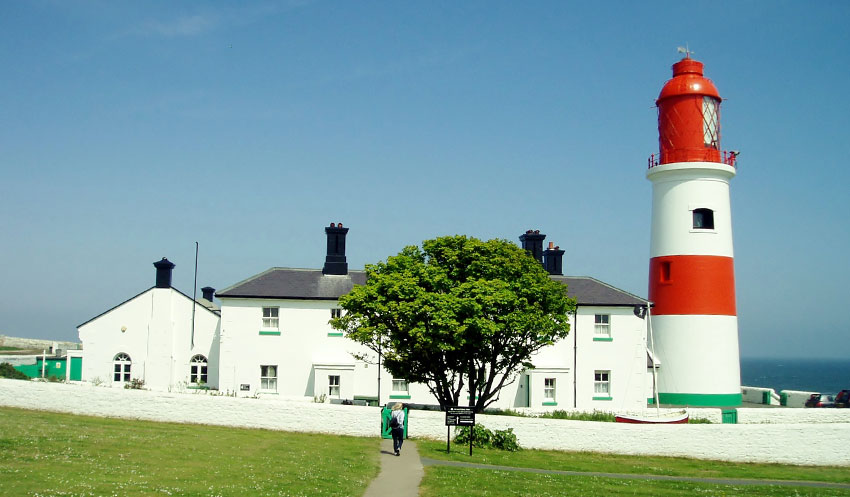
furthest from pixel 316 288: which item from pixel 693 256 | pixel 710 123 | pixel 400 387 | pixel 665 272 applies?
pixel 710 123

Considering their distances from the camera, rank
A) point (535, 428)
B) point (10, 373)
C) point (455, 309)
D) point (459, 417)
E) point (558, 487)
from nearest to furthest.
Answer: point (558, 487)
point (459, 417)
point (535, 428)
point (455, 309)
point (10, 373)

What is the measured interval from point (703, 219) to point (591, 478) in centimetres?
1893

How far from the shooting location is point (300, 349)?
35.4 meters

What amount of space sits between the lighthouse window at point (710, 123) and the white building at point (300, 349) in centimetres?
807

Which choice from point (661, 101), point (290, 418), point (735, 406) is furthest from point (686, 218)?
point (290, 418)

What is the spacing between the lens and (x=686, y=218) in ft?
115

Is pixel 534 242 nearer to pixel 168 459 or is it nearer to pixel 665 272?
pixel 665 272

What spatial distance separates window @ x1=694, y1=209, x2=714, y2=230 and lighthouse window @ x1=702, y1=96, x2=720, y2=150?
3.07 metres

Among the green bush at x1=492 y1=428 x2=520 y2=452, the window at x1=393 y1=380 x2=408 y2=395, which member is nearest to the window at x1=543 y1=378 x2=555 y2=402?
the window at x1=393 y1=380 x2=408 y2=395

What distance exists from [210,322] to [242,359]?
129 inches

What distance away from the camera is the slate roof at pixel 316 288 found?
117 feet

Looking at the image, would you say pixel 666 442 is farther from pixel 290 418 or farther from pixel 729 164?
pixel 729 164

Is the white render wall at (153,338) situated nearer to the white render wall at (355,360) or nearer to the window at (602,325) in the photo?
the white render wall at (355,360)

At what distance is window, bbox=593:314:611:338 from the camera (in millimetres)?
36594
